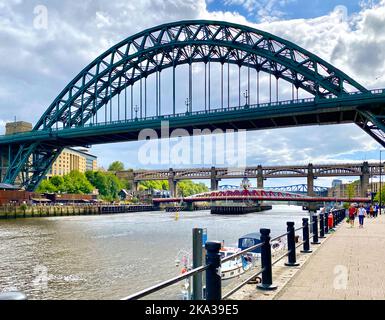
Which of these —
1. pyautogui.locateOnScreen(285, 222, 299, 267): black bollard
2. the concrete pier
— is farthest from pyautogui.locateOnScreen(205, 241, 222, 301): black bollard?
pyautogui.locateOnScreen(285, 222, 299, 267): black bollard

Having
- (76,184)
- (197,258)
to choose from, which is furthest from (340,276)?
(76,184)

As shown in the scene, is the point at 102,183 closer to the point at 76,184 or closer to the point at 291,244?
the point at 76,184

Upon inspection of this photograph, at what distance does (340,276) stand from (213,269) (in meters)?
5.60

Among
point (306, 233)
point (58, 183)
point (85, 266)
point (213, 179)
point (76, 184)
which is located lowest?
point (85, 266)

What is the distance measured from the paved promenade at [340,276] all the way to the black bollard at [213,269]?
251cm

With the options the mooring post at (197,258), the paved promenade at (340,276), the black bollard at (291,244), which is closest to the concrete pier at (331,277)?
the paved promenade at (340,276)

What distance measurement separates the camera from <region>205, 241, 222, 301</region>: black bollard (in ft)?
21.8

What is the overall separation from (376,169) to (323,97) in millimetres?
111110

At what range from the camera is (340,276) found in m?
10.9

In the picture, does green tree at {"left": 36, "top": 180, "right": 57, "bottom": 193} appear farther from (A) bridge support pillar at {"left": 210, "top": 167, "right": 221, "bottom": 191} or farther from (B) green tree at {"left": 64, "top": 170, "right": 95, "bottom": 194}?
(A) bridge support pillar at {"left": 210, "top": 167, "right": 221, "bottom": 191}
